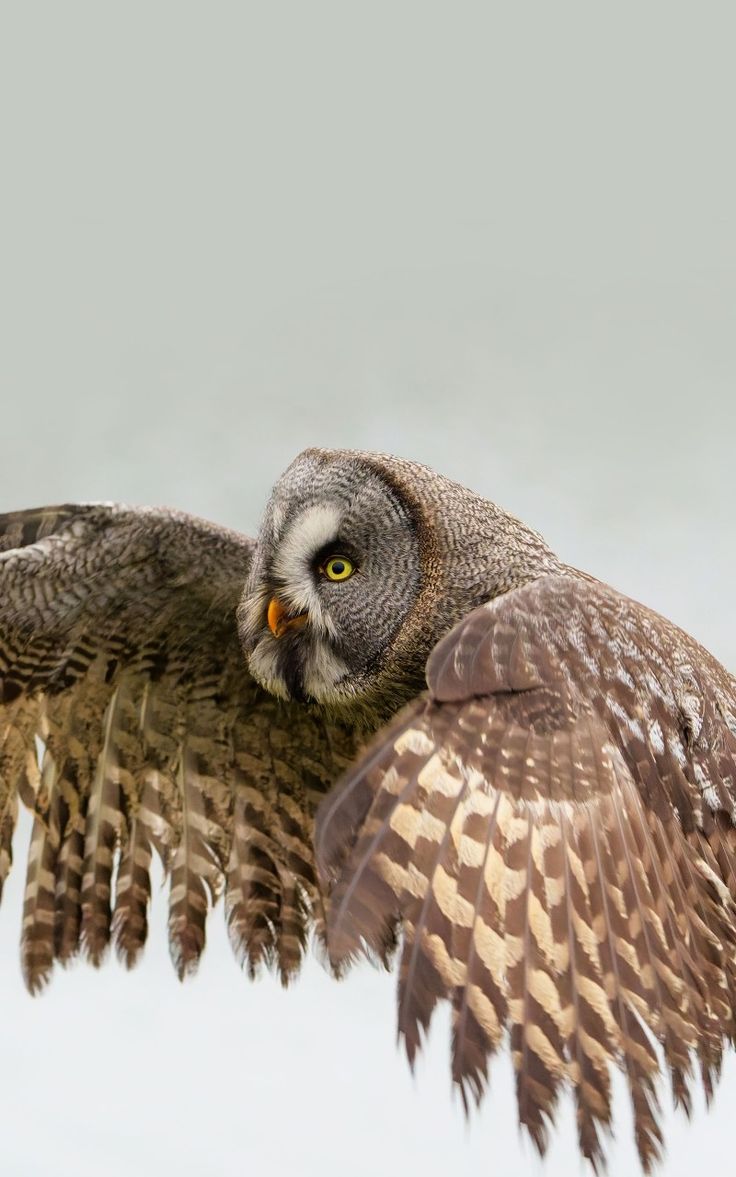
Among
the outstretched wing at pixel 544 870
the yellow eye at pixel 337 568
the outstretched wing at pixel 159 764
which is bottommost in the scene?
the outstretched wing at pixel 544 870

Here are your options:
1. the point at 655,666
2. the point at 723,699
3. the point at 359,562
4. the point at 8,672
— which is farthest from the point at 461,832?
the point at 8,672

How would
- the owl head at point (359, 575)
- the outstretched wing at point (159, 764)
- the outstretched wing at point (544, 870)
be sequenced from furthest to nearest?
the outstretched wing at point (159, 764), the owl head at point (359, 575), the outstretched wing at point (544, 870)

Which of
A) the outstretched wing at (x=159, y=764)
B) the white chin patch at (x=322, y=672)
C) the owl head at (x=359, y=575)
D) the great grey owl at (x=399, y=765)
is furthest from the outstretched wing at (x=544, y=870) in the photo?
the outstretched wing at (x=159, y=764)

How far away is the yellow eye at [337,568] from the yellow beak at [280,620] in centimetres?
14

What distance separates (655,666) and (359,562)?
123 cm

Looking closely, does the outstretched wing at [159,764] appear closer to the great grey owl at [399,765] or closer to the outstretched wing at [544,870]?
the great grey owl at [399,765]

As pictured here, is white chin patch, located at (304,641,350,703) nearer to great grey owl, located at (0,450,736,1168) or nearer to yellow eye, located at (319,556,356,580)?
great grey owl, located at (0,450,736,1168)

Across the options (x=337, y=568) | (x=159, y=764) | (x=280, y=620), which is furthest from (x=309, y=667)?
(x=159, y=764)

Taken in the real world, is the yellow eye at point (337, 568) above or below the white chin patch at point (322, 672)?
above

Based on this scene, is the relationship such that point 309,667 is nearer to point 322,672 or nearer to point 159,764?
point 322,672

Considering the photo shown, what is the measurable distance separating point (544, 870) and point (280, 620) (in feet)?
Result: 5.20

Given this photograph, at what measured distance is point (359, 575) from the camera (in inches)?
144

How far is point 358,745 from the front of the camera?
3.75 metres

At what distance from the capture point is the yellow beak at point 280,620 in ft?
11.9
